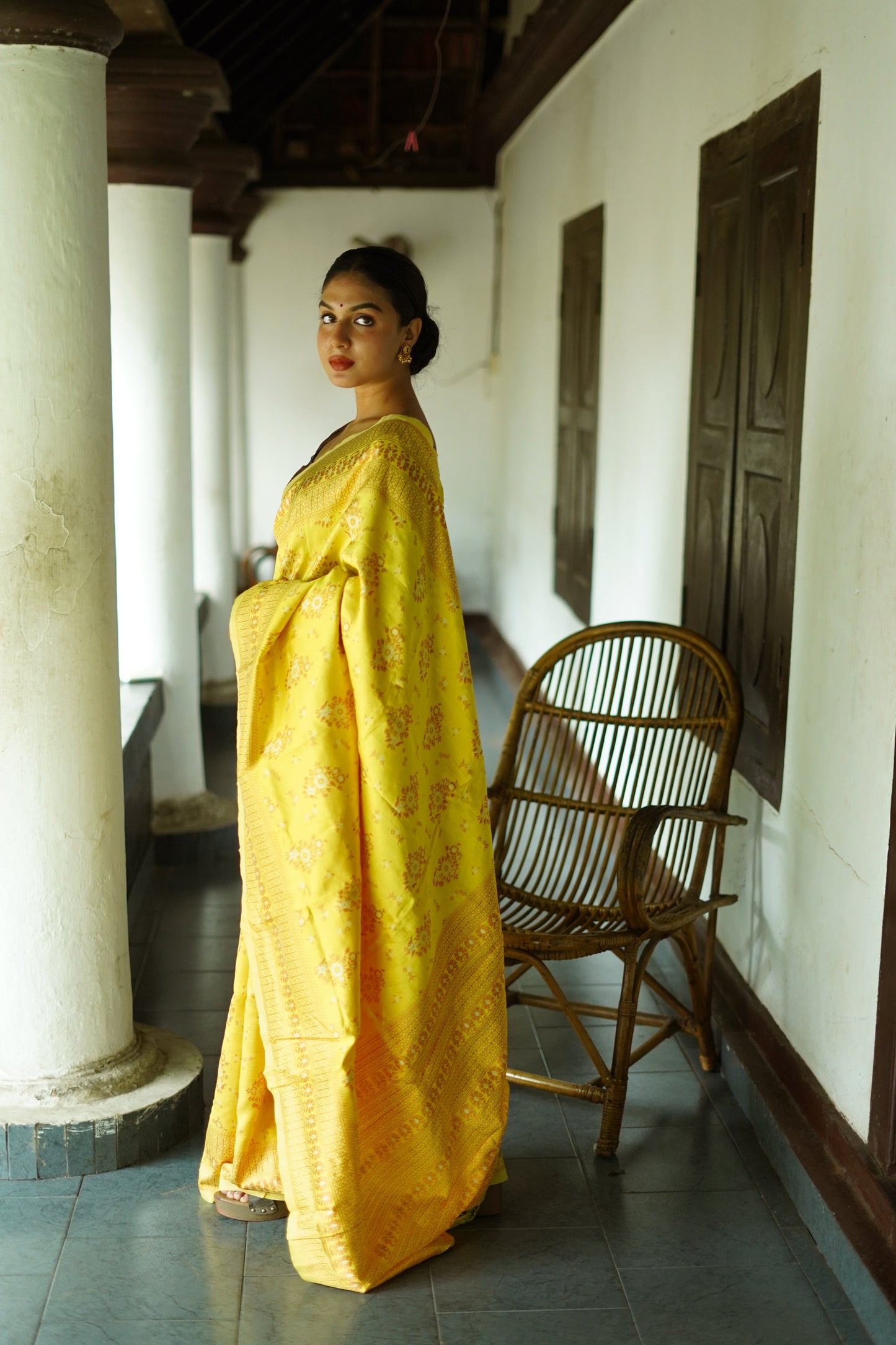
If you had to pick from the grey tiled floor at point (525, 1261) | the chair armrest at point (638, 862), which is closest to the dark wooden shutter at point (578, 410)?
the chair armrest at point (638, 862)

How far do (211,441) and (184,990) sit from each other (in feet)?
12.2

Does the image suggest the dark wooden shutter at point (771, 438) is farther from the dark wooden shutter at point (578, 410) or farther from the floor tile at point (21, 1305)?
the dark wooden shutter at point (578, 410)

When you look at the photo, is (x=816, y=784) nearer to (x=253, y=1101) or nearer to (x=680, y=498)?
(x=253, y=1101)

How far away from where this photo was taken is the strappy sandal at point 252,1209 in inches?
113

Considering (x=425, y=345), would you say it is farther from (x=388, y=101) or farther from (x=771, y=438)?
(x=388, y=101)

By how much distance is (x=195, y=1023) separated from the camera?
151 inches

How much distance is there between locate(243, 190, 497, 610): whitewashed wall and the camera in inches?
400

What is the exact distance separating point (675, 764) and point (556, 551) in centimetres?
359

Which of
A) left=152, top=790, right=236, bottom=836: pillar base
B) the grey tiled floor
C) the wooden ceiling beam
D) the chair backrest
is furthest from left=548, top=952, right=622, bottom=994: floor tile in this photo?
the wooden ceiling beam

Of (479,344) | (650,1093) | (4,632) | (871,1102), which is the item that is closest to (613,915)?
(650,1093)

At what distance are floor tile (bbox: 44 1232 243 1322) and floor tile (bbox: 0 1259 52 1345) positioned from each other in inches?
0.9

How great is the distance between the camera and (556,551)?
7.13m

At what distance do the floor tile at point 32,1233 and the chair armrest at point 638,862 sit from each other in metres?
1.29

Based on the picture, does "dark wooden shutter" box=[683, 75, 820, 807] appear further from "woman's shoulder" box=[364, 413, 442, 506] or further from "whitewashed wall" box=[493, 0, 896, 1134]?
"woman's shoulder" box=[364, 413, 442, 506]
